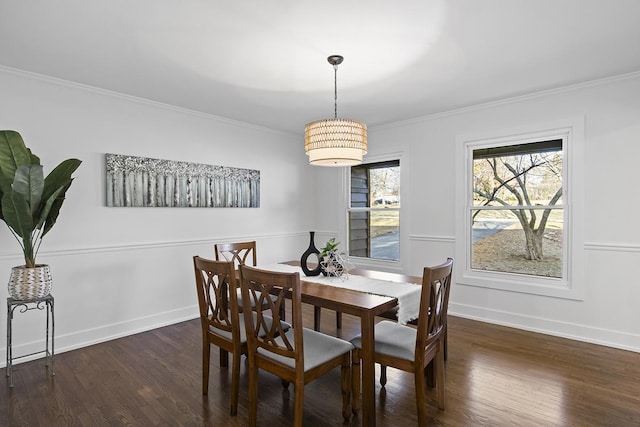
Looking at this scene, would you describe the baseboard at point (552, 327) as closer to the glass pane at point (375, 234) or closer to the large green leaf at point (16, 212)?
the glass pane at point (375, 234)

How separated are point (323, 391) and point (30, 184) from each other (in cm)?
254

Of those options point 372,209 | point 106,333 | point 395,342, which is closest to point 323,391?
point 395,342

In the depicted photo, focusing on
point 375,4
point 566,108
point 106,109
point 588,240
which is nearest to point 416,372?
point 375,4

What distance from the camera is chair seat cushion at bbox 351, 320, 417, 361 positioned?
2.04 meters

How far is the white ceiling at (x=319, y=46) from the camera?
2.07 m

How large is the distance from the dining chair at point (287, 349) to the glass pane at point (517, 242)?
8.64 feet

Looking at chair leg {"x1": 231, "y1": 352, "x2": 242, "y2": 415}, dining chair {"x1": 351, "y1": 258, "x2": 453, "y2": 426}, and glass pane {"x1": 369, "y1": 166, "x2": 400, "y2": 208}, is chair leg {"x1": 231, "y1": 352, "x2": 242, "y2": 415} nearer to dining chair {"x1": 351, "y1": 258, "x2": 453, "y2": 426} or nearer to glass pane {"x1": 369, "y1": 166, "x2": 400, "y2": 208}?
dining chair {"x1": 351, "y1": 258, "x2": 453, "y2": 426}

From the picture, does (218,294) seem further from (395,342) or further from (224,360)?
(395,342)

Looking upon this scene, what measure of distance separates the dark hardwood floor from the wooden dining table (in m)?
0.26

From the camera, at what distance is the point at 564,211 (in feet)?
11.5

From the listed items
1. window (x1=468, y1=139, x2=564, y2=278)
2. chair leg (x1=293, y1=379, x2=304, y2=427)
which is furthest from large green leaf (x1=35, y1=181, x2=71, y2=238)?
window (x1=468, y1=139, x2=564, y2=278)

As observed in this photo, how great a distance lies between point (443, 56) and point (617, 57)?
4.56 feet

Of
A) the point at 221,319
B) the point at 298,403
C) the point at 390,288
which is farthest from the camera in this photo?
the point at 390,288

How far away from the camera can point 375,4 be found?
202 centimetres
